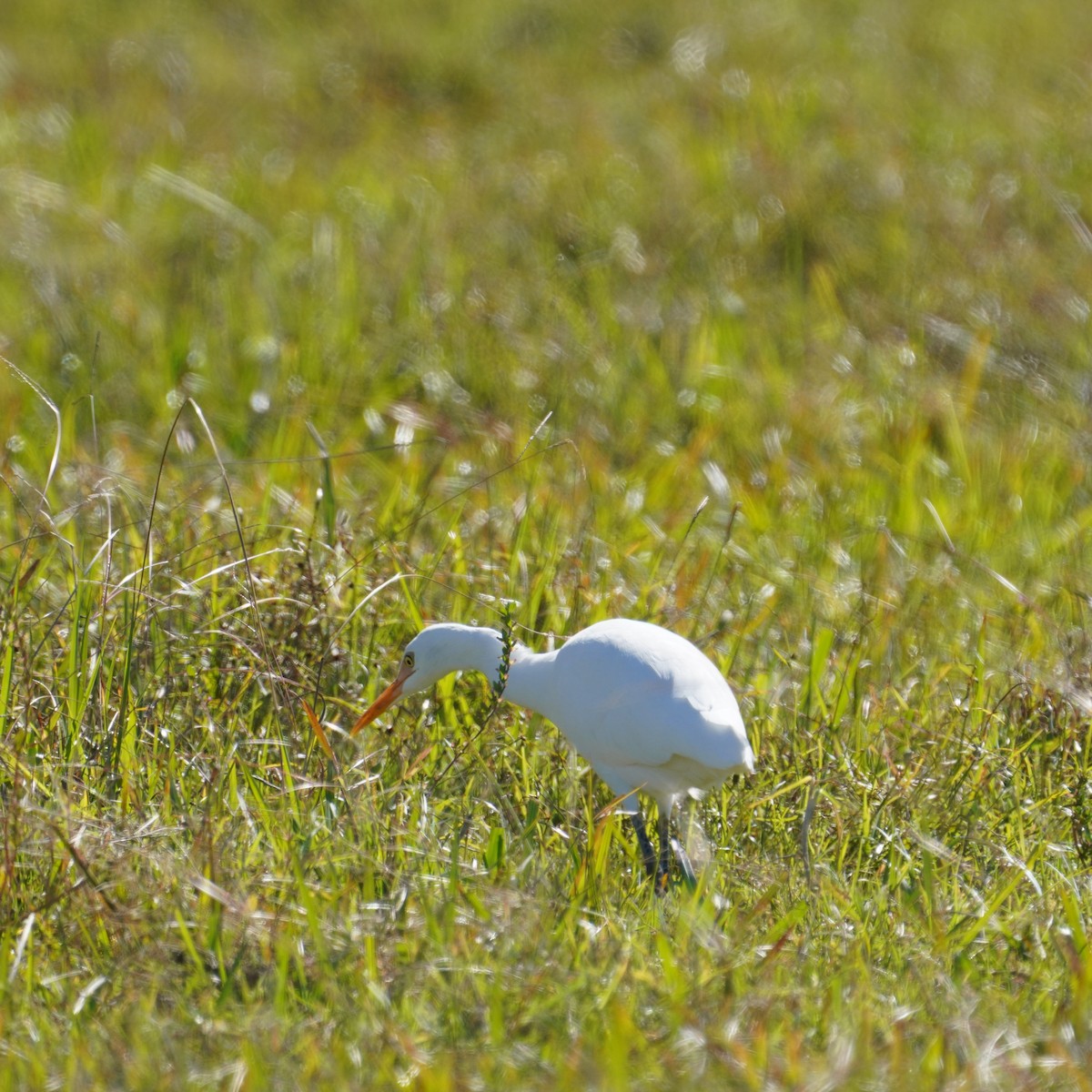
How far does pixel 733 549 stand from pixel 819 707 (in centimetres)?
99

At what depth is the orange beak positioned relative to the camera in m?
3.07

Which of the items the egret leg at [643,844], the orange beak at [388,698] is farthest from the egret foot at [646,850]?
the orange beak at [388,698]

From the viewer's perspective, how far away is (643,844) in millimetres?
→ 2875

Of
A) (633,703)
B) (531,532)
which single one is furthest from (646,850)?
(531,532)

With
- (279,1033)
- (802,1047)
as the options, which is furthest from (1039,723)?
(279,1033)

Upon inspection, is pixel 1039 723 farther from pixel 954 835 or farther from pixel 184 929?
pixel 184 929

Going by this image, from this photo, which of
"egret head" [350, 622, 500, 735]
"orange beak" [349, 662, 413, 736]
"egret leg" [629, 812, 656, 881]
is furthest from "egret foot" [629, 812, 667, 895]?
"orange beak" [349, 662, 413, 736]

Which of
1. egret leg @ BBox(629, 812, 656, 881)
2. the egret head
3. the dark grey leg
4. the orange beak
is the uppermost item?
the egret head

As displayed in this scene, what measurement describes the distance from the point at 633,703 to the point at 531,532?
1.12 meters

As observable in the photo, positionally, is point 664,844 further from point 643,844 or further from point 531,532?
point 531,532

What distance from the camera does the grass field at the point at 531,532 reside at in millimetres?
2275

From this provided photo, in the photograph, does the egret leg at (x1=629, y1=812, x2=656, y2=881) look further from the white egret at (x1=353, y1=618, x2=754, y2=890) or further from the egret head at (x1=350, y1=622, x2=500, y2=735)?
the egret head at (x1=350, y1=622, x2=500, y2=735)

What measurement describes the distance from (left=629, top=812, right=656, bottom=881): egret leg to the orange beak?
55 centimetres

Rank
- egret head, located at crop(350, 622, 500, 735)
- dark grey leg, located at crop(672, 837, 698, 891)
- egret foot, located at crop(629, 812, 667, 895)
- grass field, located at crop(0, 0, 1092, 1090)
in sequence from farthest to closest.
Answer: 1. egret head, located at crop(350, 622, 500, 735)
2. egret foot, located at crop(629, 812, 667, 895)
3. dark grey leg, located at crop(672, 837, 698, 891)
4. grass field, located at crop(0, 0, 1092, 1090)
